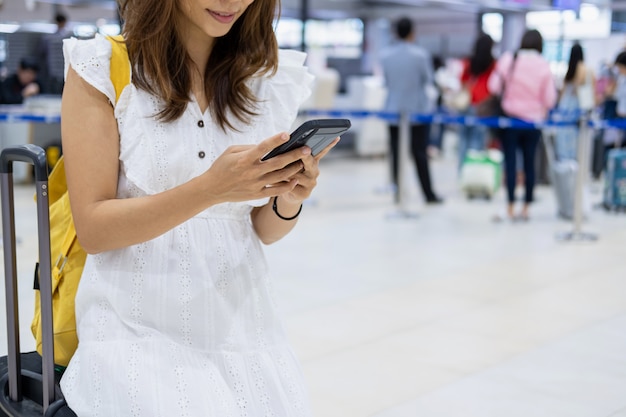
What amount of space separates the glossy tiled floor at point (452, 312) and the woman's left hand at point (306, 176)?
143 centimetres

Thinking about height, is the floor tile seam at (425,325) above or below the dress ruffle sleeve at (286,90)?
below

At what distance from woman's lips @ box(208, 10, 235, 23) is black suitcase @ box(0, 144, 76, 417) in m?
0.42

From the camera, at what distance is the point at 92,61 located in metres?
1.55

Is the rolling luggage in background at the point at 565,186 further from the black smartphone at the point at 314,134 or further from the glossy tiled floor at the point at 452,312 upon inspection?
the black smartphone at the point at 314,134

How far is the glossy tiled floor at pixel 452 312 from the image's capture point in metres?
3.09

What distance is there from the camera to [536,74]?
7.35 metres

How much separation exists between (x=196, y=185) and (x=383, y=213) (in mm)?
6348

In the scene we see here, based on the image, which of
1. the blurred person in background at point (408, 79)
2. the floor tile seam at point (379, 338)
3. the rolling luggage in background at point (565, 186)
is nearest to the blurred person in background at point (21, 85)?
the blurred person in background at point (408, 79)

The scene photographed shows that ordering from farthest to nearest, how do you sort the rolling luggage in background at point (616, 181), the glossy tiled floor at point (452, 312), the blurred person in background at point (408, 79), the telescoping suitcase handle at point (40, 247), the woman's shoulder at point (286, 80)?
the blurred person in background at point (408, 79) → the rolling luggage in background at point (616, 181) → the glossy tiled floor at point (452, 312) → the woman's shoulder at point (286, 80) → the telescoping suitcase handle at point (40, 247)

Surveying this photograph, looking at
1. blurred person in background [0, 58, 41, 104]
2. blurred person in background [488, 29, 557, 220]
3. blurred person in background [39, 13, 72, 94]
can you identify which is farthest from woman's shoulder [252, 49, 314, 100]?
blurred person in background [39, 13, 72, 94]

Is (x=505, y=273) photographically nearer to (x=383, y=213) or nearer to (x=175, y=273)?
(x=383, y=213)

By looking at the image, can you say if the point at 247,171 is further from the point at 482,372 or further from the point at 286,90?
the point at 482,372

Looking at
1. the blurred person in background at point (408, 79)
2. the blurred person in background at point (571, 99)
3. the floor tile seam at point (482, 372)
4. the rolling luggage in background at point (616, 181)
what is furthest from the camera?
the blurred person in background at point (571, 99)

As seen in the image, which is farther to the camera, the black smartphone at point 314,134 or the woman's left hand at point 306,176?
the woman's left hand at point 306,176
